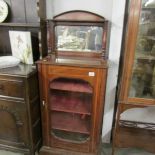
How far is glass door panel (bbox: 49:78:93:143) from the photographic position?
168cm

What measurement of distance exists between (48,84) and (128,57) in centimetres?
72

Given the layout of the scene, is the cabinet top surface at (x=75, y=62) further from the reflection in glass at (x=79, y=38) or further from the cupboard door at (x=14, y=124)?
the cupboard door at (x=14, y=124)

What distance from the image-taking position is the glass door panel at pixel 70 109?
1.68 metres

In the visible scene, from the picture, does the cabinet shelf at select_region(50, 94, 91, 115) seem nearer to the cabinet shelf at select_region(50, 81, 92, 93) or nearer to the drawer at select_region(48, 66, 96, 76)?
the cabinet shelf at select_region(50, 81, 92, 93)

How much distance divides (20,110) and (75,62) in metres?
0.63

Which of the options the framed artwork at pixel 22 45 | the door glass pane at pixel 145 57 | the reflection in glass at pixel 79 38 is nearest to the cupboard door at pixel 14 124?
the framed artwork at pixel 22 45

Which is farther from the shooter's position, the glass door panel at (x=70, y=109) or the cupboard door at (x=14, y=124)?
the glass door panel at (x=70, y=109)

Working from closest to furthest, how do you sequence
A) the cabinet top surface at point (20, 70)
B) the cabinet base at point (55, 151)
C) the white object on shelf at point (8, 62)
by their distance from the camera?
the cabinet top surface at point (20, 70)
the white object on shelf at point (8, 62)
the cabinet base at point (55, 151)

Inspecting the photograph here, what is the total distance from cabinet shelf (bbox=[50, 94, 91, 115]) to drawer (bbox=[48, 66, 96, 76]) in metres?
0.32

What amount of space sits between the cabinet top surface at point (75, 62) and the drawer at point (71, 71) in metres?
0.04

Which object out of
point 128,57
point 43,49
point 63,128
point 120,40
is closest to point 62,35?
point 43,49

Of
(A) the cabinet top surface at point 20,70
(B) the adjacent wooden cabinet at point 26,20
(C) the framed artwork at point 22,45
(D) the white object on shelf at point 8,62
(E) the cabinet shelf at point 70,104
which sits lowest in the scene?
(E) the cabinet shelf at point 70,104

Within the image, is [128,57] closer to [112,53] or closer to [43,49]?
[112,53]

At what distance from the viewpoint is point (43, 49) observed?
1676 millimetres
